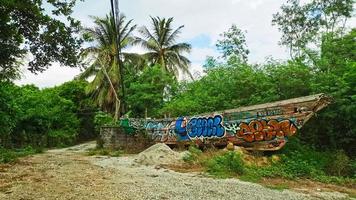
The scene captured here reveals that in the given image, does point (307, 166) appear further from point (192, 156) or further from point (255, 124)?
point (192, 156)

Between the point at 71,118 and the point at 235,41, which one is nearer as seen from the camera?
the point at 235,41

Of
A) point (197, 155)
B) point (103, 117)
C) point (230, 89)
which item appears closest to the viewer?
point (197, 155)

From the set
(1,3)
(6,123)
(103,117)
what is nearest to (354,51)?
(1,3)

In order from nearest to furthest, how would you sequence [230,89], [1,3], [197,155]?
[1,3], [197,155], [230,89]

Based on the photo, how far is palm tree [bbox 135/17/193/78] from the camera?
37.6 meters

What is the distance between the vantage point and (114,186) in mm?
9828

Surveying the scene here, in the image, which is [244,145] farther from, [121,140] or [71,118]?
[71,118]

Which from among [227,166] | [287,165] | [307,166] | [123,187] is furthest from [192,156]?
[123,187]

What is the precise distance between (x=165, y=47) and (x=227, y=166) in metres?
25.2

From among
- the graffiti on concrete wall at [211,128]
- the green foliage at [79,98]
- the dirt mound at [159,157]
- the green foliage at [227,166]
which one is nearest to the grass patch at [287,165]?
the green foliage at [227,166]

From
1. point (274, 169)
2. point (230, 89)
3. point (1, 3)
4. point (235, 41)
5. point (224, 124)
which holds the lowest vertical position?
point (274, 169)

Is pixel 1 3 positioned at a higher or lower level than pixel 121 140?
higher

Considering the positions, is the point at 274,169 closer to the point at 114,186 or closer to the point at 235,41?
the point at 114,186

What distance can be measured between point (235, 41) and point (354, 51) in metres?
14.4
